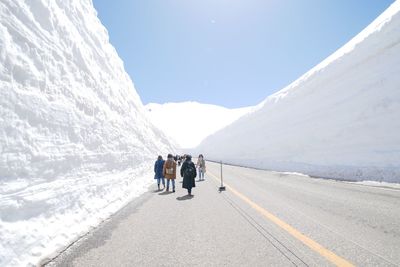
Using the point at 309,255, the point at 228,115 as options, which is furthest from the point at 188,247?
the point at 228,115

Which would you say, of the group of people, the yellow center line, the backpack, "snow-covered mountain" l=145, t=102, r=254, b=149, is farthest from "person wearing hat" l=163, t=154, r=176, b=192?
"snow-covered mountain" l=145, t=102, r=254, b=149

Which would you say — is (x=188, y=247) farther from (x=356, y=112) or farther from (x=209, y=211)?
(x=356, y=112)

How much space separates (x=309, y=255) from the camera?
4219 mm

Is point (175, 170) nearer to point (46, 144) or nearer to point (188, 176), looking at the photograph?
point (188, 176)

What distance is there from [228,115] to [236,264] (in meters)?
189

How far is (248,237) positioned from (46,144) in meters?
5.39

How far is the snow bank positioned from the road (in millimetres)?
679

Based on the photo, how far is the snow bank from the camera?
16.1ft

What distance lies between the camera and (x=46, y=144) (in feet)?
22.9

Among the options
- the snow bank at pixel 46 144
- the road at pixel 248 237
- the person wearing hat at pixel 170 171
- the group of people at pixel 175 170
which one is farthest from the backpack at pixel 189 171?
the road at pixel 248 237

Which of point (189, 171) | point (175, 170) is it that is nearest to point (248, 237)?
point (189, 171)

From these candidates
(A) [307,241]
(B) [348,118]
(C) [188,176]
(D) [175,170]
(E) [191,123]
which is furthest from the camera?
(E) [191,123]

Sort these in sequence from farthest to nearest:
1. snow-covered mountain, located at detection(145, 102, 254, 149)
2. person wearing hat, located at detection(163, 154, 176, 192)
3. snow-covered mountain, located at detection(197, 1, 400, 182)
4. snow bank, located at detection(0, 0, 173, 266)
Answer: snow-covered mountain, located at detection(145, 102, 254, 149)
snow-covered mountain, located at detection(197, 1, 400, 182)
person wearing hat, located at detection(163, 154, 176, 192)
snow bank, located at detection(0, 0, 173, 266)

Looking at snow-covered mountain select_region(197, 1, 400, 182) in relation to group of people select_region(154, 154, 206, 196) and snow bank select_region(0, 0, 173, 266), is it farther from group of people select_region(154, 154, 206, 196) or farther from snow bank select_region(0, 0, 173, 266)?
snow bank select_region(0, 0, 173, 266)
